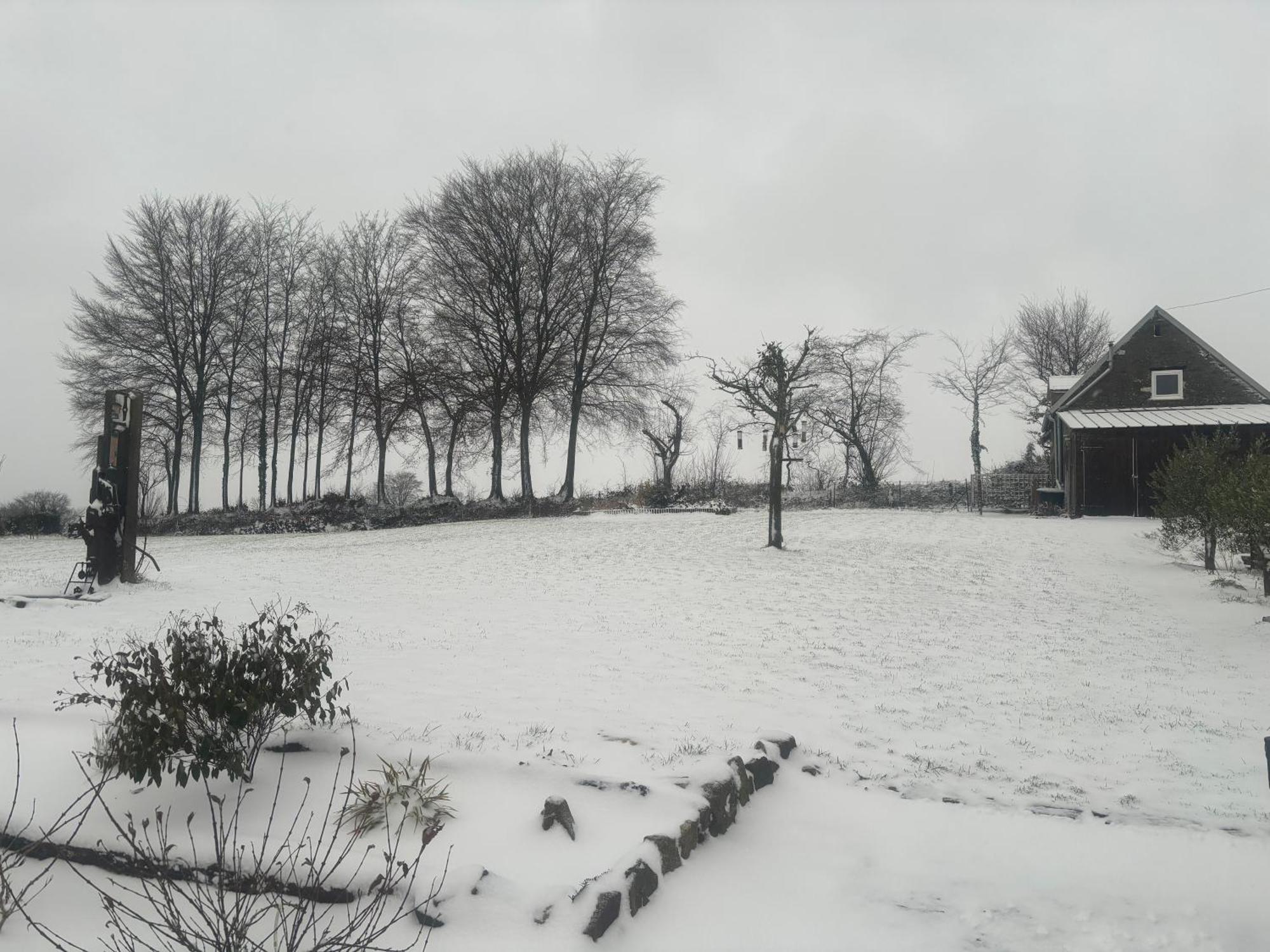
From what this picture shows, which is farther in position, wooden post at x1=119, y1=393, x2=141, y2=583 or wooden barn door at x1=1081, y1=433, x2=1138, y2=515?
wooden barn door at x1=1081, y1=433, x2=1138, y2=515

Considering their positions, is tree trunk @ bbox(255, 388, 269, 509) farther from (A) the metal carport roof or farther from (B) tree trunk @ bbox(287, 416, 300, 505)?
(A) the metal carport roof

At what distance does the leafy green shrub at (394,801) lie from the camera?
13.4ft

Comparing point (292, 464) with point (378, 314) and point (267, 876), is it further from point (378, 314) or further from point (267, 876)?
point (267, 876)

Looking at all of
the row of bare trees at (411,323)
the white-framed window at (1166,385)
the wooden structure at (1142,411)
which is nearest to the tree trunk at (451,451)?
the row of bare trees at (411,323)

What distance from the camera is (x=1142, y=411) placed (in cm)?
2803

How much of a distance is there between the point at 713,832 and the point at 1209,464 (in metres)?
14.5

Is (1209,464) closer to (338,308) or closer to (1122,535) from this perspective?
(1122,535)

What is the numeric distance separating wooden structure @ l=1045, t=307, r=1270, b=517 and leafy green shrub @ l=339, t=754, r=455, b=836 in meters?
26.9

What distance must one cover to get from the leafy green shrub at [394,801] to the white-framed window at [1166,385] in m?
31.2

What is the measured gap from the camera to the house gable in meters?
27.9

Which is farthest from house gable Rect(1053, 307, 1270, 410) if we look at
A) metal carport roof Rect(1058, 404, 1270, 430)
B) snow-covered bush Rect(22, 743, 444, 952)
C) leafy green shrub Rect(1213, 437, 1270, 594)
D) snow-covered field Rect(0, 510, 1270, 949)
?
snow-covered bush Rect(22, 743, 444, 952)

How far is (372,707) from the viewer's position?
6.08 meters

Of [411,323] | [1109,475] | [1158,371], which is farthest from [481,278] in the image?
[1158,371]

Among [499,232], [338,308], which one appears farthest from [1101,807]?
[338,308]
